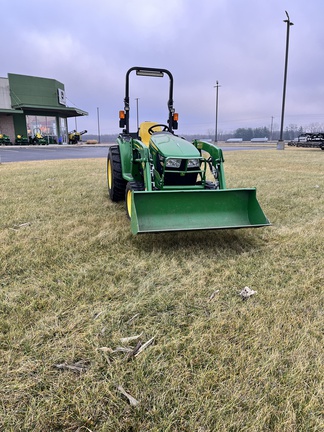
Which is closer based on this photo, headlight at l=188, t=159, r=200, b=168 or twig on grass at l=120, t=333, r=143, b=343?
twig on grass at l=120, t=333, r=143, b=343

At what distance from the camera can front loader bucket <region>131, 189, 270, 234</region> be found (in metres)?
3.15

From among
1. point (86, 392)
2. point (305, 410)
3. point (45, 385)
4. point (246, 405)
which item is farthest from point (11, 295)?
point (305, 410)

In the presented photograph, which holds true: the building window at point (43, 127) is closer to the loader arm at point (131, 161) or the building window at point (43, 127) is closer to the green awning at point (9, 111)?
the green awning at point (9, 111)

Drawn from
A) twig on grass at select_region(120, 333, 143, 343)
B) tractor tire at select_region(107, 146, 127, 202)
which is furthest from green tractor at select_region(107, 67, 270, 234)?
twig on grass at select_region(120, 333, 143, 343)

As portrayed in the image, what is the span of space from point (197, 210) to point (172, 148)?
0.90 meters

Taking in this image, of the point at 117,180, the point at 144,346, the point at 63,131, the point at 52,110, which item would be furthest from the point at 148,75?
the point at 63,131

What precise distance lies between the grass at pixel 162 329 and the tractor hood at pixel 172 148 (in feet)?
3.19

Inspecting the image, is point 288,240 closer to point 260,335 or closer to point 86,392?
point 260,335

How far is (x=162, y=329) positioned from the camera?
6.16 ft

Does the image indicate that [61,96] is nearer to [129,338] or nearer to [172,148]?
[172,148]

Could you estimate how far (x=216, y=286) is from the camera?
7.84 ft

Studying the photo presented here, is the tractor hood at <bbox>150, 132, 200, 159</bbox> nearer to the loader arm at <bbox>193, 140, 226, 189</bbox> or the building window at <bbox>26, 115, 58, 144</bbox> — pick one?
the loader arm at <bbox>193, 140, 226, 189</bbox>

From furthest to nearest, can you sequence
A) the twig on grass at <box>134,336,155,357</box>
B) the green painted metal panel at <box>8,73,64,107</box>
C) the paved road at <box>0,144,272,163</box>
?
the green painted metal panel at <box>8,73,64,107</box>, the paved road at <box>0,144,272,163</box>, the twig on grass at <box>134,336,155,357</box>

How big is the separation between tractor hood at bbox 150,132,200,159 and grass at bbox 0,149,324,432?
974 millimetres
